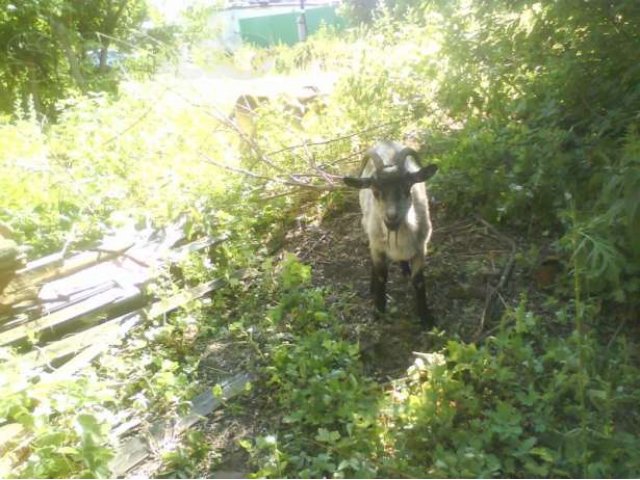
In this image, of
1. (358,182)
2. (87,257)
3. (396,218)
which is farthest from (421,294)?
(87,257)

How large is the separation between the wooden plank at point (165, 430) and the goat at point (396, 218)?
1.37m

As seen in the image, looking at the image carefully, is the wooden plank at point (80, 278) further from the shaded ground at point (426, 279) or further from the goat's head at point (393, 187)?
the goat's head at point (393, 187)

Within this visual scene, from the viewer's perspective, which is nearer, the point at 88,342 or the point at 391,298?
the point at 88,342

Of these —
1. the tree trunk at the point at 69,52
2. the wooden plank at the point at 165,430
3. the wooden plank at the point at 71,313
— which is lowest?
the wooden plank at the point at 165,430

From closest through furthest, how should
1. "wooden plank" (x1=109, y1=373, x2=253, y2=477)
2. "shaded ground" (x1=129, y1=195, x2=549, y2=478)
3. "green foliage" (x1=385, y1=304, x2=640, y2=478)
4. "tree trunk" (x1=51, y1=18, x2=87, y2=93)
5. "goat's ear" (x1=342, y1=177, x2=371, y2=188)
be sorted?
1. "green foliage" (x1=385, y1=304, x2=640, y2=478)
2. "wooden plank" (x1=109, y1=373, x2=253, y2=477)
3. "shaded ground" (x1=129, y1=195, x2=549, y2=478)
4. "goat's ear" (x1=342, y1=177, x2=371, y2=188)
5. "tree trunk" (x1=51, y1=18, x2=87, y2=93)

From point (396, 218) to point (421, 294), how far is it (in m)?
0.71

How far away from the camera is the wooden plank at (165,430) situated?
132 inches

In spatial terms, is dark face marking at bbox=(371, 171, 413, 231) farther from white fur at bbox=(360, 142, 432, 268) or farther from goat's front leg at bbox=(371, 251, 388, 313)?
goat's front leg at bbox=(371, 251, 388, 313)

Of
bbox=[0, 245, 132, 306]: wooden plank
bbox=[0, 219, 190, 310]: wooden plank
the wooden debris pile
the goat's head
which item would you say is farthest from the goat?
bbox=[0, 245, 132, 306]: wooden plank

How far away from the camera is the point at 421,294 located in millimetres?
4504

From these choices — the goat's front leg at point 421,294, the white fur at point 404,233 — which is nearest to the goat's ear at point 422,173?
the white fur at point 404,233

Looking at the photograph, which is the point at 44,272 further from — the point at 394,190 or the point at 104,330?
the point at 394,190

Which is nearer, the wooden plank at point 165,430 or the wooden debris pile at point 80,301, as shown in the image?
the wooden plank at point 165,430

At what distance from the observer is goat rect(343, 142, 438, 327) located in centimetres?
427
